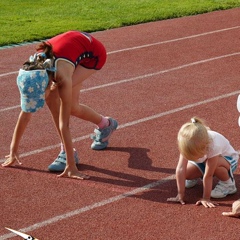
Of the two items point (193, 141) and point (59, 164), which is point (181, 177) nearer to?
point (193, 141)

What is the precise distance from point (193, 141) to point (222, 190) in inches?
28.9

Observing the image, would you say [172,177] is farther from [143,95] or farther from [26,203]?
[143,95]

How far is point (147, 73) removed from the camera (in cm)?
1123

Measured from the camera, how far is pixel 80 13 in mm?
17859

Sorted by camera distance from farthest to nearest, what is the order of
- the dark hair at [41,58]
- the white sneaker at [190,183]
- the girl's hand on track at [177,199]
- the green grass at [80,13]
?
1. the green grass at [80,13]
2. the dark hair at [41,58]
3. the white sneaker at [190,183]
4. the girl's hand on track at [177,199]

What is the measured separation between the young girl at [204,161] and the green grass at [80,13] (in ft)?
27.3

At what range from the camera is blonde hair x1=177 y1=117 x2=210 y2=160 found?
588cm

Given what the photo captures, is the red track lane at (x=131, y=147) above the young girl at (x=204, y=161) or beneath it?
beneath

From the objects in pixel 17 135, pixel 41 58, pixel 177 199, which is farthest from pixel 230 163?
pixel 17 135

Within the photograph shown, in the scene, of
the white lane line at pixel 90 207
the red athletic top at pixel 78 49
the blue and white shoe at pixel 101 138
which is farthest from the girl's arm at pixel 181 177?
the blue and white shoe at pixel 101 138

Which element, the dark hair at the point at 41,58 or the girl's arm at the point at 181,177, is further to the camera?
the dark hair at the point at 41,58

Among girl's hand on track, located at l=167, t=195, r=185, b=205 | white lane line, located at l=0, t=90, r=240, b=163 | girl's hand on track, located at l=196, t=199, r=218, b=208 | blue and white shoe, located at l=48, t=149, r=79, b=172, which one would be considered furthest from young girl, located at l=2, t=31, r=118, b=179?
girl's hand on track, located at l=196, t=199, r=218, b=208

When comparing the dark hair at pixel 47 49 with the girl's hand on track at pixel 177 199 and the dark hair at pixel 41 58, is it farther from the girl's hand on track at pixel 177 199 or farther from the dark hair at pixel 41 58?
the girl's hand on track at pixel 177 199

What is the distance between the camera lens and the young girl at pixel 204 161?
5.91 m
